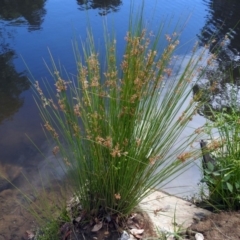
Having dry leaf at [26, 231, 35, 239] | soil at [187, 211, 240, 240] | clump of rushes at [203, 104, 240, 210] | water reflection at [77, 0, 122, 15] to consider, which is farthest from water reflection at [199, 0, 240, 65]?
dry leaf at [26, 231, 35, 239]

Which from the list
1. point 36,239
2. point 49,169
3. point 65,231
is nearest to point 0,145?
point 49,169

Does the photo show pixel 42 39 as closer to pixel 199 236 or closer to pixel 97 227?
pixel 97 227

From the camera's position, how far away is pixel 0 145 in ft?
12.0

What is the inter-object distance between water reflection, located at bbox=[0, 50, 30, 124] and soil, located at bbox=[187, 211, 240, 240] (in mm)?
2384

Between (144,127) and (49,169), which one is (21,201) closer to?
(49,169)

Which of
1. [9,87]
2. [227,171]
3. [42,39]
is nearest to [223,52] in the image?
[42,39]

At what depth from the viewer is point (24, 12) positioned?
6.12 meters

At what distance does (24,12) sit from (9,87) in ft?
7.01

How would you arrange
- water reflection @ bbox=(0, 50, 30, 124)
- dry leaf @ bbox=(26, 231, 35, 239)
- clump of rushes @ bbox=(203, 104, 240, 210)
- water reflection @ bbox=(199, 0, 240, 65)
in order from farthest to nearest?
water reflection @ bbox=(199, 0, 240, 65) → water reflection @ bbox=(0, 50, 30, 124) → dry leaf @ bbox=(26, 231, 35, 239) → clump of rushes @ bbox=(203, 104, 240, 210)

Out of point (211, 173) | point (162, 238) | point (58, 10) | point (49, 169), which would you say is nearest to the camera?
point (162, 238)

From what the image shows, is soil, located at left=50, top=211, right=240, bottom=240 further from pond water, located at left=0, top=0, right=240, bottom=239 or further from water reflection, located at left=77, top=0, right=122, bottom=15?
water reflection, located at left=77, top=0, right=122, bottom=15

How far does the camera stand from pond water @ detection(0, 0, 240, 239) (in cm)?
363

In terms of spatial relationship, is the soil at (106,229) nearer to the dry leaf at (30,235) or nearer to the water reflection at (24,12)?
the dry leaf at (30,235)

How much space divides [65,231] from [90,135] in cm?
61
